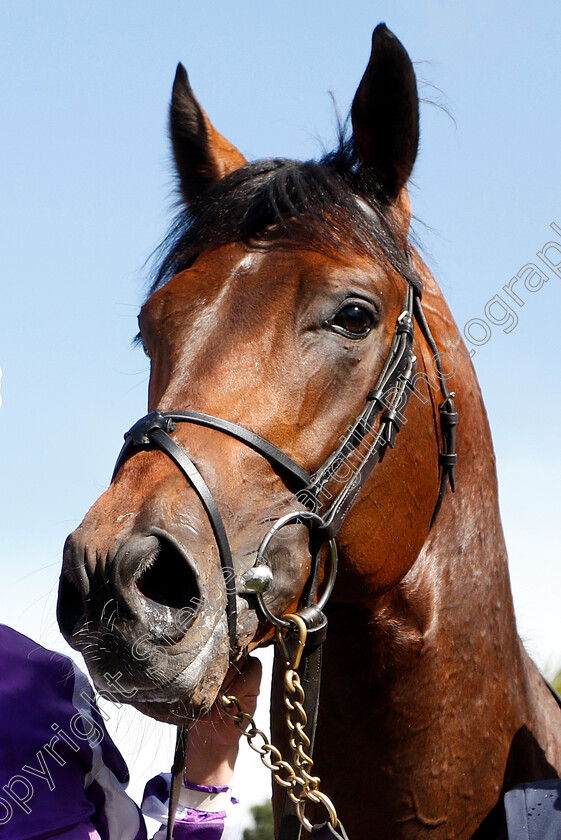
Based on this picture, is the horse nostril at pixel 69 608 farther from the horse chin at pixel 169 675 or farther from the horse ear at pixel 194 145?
the horse ear at pixel 194 145

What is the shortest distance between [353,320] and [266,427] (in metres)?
0.49

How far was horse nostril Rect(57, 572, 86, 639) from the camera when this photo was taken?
2008mm

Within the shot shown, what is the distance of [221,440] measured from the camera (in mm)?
2184

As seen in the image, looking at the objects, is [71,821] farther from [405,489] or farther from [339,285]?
[339,285]

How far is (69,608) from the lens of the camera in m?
2.06

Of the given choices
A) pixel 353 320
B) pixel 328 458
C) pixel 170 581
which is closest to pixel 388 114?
pixel 353 320

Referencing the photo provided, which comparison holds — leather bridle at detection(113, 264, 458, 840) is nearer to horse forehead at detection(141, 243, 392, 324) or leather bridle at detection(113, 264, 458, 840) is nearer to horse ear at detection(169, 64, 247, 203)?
horse forehead at detection(141, 243, 392, 324)

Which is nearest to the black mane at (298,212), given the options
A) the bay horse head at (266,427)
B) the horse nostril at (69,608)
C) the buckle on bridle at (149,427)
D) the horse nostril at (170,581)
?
the bay horse head at (266,427)

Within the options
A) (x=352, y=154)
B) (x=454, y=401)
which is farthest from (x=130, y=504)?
(x=352, y=154)

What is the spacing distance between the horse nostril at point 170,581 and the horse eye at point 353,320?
90 centimetres

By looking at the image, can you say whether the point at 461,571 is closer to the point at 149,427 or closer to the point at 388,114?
the point at 149,427

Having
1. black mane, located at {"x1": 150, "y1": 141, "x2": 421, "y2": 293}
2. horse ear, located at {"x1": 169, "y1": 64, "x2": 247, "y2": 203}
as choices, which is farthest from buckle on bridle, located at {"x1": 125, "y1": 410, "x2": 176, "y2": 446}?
horse ear, located at {"x1": 169, "y1": 64, "x2": 247, "y2": 203}

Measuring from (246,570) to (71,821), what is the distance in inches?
33.0

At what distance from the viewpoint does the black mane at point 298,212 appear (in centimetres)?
265
